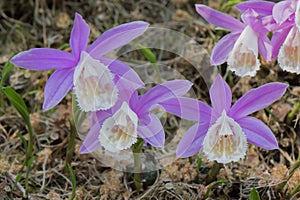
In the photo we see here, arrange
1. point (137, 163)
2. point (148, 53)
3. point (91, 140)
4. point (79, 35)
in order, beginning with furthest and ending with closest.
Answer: point (148, 53), point (137, 163), point (91, 140), point (79, 35)

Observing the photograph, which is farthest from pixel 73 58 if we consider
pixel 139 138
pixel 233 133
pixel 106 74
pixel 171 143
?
pixel 171 143

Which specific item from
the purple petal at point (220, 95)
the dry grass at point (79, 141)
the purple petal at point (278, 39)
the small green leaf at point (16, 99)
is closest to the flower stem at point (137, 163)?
the dry grass at point (79, 141)

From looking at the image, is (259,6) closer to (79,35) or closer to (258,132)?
(258,132)

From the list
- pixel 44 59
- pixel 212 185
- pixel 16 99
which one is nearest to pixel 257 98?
pixel 212 185

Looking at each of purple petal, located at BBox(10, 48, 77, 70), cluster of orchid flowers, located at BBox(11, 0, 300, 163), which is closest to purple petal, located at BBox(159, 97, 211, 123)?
cluster of orchid flowers, located at BBox(11, 0, 300, 163)

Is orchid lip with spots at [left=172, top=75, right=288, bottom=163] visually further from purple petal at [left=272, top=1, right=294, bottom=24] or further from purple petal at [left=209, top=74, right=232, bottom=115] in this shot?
purple petal at [left=272, top=1, right=294, bottom=24]

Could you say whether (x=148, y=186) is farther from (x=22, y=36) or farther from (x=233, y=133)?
(x=22, y=36)
